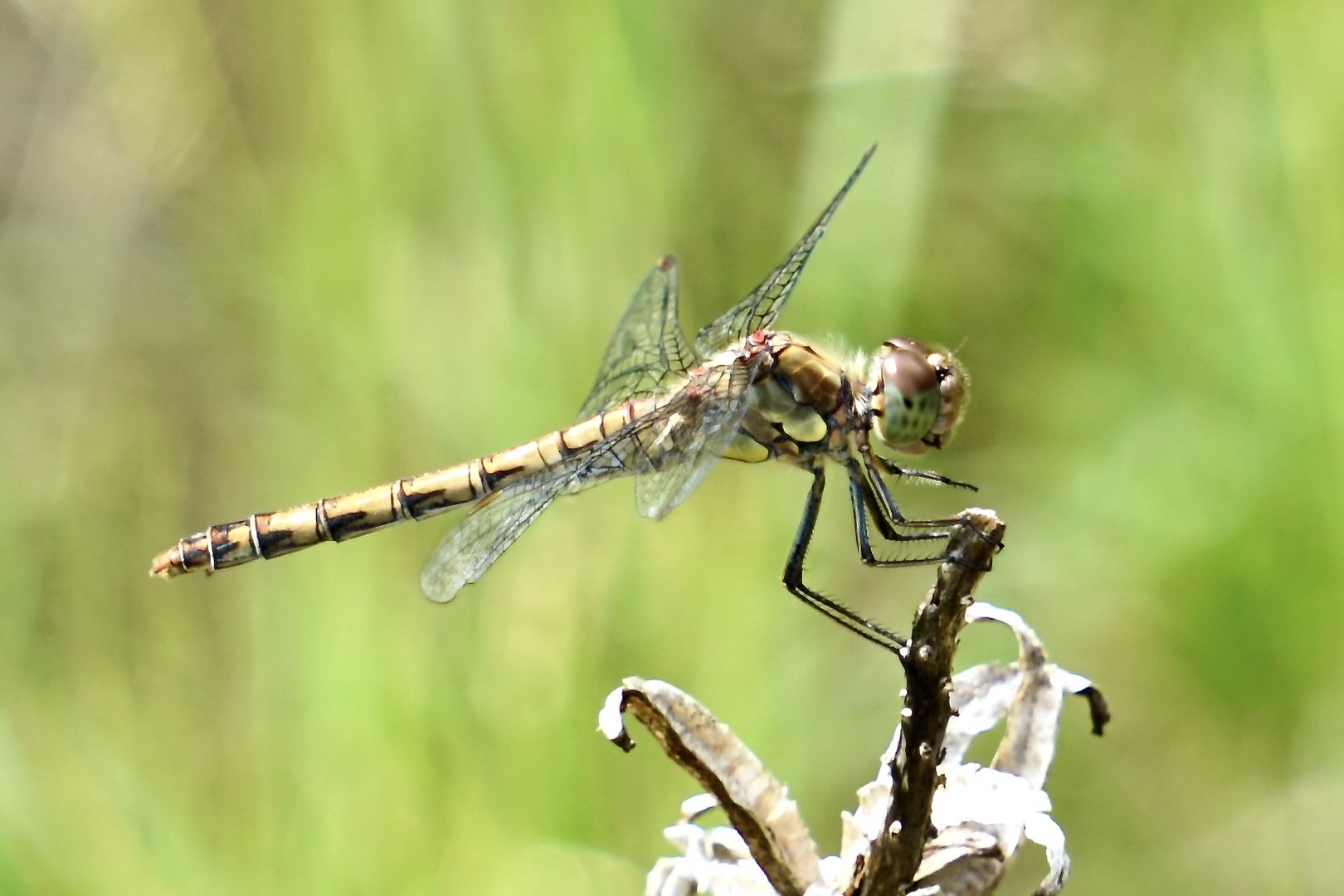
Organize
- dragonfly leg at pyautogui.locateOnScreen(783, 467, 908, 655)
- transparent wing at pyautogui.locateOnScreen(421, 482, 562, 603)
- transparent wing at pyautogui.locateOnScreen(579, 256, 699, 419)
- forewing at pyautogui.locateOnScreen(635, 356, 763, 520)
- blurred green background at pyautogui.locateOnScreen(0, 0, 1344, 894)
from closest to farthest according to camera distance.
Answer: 1. dragonfly leg at pyautogui.locateOnScreen(783, 467, 908, 655)
2. transparent wing at pyautogui.locateOnScreen(421, 482, 562, 603)
3. forewing at pyautogui.locateOnScreen(635, 356, 763, 520)
4. blurred green background at pyautogui.locateOnScreen(0, 0, 1344, 894)
5. transparent wing at pyautogui.locateOnScreen(579, 256, 699, 419)

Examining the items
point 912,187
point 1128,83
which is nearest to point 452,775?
point 912,187

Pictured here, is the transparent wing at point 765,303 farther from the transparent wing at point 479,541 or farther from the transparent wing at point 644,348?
the transparent wing at point 479,541

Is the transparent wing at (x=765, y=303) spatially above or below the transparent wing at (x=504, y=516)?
above

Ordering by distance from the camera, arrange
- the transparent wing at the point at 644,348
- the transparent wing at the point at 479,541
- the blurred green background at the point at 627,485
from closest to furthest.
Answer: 1. the transparent wing at the point at 479,541
2. the blurred green background at the point at 627,485
3. the transparent wing at the point at 644,348

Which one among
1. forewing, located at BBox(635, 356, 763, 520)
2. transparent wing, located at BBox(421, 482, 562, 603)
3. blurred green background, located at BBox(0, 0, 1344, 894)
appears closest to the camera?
transparent wing, located at BBox(421, 482, 562, 603)

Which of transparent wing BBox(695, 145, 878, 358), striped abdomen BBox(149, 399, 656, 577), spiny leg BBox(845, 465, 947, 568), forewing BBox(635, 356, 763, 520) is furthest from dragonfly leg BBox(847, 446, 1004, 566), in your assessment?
striped abdomen BBox(149, 399, 656, 577)

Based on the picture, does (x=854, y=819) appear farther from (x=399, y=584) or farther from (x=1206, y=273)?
(x=1206, y=273)

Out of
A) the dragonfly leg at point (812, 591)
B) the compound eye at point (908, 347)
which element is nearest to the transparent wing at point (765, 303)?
the compound eye at point (908, 347)

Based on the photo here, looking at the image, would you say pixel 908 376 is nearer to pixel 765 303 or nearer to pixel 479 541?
pixel 765 303

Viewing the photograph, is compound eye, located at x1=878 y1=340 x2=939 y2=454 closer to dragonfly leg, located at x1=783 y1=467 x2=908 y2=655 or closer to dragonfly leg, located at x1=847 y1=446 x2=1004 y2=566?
dragonfly leg, located at x1=847 y1=446 x2=1004 y2=566
